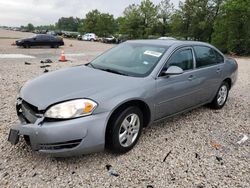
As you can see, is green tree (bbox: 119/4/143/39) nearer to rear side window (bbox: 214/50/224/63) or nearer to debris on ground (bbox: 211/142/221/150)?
rear side window (bbox: 214/50/224/63)

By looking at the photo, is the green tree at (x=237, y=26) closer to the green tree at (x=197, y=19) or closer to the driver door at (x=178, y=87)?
the green tree at (x=197, y=19)

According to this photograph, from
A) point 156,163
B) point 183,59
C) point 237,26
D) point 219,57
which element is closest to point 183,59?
point 183,59

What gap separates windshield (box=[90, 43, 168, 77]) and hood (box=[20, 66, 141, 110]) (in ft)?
0.74

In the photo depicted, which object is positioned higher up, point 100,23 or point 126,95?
point 126,95

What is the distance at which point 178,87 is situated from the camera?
409 cm

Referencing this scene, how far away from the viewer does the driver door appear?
151 inches

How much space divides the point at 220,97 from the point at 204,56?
1.14 m

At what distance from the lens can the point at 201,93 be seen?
4730 millimetres

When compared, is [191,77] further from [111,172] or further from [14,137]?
[14,137]

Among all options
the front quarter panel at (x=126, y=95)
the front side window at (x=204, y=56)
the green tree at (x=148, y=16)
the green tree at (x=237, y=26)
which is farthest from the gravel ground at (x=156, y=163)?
the green tree at (x=148, y=16)

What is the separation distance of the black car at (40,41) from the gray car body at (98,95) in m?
19.6

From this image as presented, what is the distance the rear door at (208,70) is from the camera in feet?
15.3

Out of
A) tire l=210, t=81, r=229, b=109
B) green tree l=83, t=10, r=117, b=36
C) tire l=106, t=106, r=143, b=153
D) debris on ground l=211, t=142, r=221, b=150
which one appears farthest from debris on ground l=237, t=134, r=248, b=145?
green tree l=83, t=10, r=117, b=36

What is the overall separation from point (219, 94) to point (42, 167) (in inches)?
153
